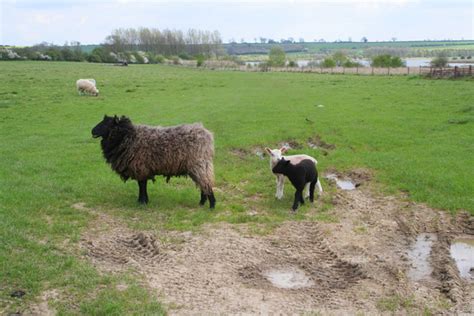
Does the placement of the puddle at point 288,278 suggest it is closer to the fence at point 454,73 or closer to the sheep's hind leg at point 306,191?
the sheep's hind leg at point 306,191

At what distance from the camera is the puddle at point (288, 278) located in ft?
25.4

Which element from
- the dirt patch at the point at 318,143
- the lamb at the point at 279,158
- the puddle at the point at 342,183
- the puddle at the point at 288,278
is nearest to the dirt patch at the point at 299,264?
the puddle at the point at 288,278

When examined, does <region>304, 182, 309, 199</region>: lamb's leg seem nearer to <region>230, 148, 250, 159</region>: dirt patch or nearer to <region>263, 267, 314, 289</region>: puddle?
<region>263, 267, 314, 289</region>: puddle

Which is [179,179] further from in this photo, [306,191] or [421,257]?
[421,257]

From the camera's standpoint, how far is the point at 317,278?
26.2ft

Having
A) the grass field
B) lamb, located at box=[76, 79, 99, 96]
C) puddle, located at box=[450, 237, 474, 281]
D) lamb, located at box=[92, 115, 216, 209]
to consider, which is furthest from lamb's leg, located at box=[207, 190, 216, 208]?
lamb, located at box=[76, 79, 99, 96]

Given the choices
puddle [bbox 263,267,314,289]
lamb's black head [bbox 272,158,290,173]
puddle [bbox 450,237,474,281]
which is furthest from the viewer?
lamb's black head [bbox 272,158,290,173]

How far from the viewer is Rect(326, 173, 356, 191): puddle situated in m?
13.5

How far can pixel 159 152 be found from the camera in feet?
36.8

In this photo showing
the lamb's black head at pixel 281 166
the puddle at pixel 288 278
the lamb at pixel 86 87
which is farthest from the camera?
the lamb at pixel 86 87

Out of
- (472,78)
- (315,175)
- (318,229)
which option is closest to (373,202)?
(315,175)

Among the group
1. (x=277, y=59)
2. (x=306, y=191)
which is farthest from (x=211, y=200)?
(x=277, y=59)

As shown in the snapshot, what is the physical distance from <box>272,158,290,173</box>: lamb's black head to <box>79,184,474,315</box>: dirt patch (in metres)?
1.50

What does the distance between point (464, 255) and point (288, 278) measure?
3.78m
